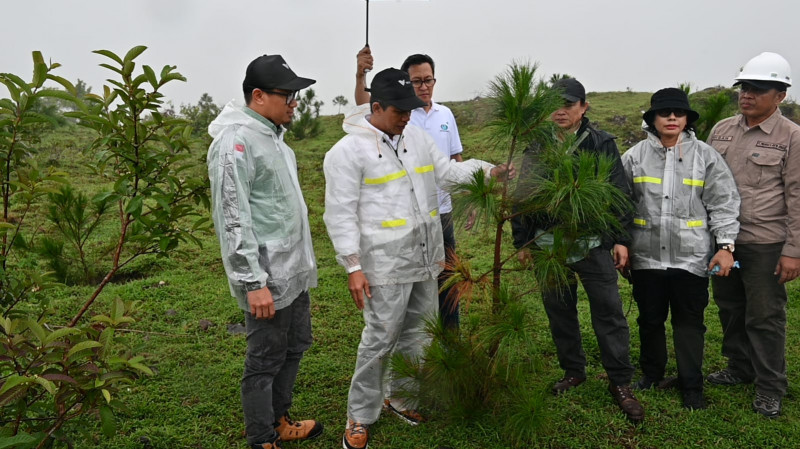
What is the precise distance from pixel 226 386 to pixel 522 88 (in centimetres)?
240

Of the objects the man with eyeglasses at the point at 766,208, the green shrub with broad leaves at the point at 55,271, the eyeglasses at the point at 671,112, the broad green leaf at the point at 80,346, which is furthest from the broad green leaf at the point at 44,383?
the man with eyeglasses at the point at 766,208

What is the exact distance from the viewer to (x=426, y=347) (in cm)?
270

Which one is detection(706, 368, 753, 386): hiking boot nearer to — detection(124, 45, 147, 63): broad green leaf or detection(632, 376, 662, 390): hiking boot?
detection(632, 376, 662, 390): hiking boot

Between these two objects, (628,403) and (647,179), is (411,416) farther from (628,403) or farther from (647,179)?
(647,179)

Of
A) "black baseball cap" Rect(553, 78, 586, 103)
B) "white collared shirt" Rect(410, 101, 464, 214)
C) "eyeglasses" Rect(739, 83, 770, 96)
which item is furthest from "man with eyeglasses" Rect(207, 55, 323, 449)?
"eyeglasses" Rect(739, 83, 770, 96)

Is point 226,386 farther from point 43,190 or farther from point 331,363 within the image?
point 43,190

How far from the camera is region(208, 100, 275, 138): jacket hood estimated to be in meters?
2.46

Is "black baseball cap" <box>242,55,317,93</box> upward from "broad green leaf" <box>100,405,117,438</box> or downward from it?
upward

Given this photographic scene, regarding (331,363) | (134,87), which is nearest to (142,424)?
(331,363)

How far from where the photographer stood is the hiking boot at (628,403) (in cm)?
302

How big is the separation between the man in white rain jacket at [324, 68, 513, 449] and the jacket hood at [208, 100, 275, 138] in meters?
0.35

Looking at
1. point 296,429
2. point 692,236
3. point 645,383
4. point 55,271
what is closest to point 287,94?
point 55,271

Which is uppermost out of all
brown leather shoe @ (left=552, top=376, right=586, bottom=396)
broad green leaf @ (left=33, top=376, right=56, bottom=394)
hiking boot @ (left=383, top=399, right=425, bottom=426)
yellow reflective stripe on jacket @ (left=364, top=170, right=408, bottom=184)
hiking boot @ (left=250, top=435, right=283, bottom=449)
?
yellow reflective stripe on jacket @ (left=364, top=170, right=408, bottom=184)

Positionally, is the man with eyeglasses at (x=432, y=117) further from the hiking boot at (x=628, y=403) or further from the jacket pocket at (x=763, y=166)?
the jacket pocket at (x=763, y=166)
